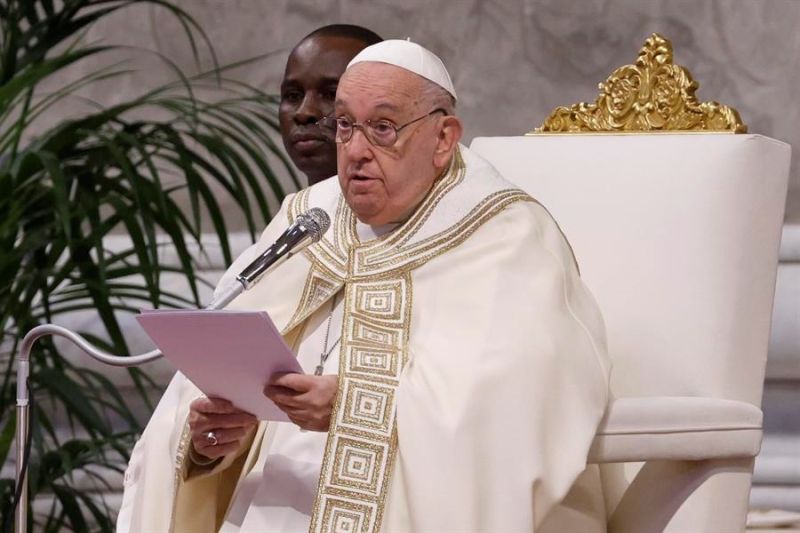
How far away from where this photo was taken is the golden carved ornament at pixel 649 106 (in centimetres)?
322

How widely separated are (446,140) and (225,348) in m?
0.68

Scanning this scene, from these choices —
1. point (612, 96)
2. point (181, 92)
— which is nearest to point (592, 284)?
point (612, 96)

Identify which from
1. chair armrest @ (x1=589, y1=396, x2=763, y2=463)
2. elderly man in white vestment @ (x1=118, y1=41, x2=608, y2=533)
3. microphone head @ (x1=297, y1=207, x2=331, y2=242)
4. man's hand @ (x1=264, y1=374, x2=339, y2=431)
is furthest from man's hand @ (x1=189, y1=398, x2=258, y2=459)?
chair armrest @ (x1=589, y1=396, x2=763, y2=463)

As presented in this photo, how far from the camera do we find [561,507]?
2.81m

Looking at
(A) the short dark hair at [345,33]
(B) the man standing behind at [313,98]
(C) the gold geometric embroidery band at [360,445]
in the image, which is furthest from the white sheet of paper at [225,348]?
(A) the short dark hair at [345,33]

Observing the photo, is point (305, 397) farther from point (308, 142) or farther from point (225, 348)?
point (308, 142)

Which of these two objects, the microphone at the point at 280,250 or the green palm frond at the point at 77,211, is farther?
the green palm frond at the point at 77,211

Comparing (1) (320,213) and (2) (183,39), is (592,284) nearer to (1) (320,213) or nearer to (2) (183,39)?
(1) (320,213)

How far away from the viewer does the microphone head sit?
2.51 meters

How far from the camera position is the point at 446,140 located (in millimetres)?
2904

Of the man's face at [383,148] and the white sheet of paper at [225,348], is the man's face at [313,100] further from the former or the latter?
the white sheet of paper at [225,348]

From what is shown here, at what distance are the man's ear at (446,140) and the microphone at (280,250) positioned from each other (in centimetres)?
41

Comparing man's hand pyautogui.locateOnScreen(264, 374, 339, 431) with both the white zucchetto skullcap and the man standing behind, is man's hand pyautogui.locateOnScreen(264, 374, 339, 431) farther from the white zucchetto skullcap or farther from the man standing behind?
the man standing behind

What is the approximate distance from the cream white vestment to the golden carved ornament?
0.47 meters
